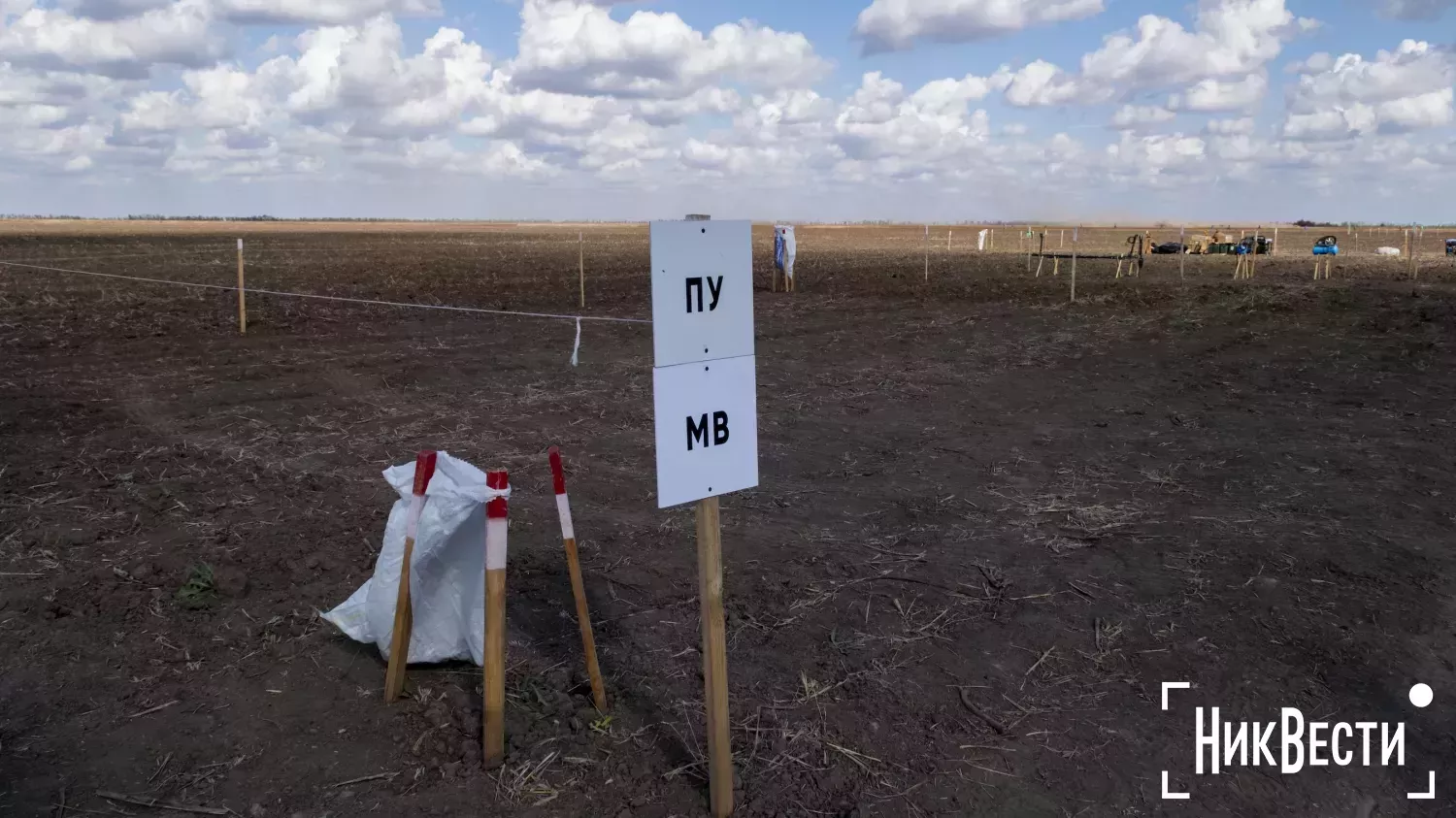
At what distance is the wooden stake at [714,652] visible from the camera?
10.7 ft

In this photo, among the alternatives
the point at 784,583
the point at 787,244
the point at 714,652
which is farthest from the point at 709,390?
the point at 787,244

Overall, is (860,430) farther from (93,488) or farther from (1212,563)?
(93,488)

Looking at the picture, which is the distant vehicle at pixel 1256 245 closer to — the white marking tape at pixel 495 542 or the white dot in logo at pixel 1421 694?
the white dot in logo at pixel 1421 694

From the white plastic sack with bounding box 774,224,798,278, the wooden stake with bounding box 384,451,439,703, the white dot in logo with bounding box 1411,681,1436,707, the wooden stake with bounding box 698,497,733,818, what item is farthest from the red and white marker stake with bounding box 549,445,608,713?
the white plastic sack with bounding box 774,224,798,278

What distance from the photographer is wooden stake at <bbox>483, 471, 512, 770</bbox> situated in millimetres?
3516

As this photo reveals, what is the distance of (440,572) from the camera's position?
160 inches

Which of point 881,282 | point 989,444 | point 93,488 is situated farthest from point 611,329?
point 881,282

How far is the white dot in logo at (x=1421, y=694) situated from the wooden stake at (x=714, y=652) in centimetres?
281

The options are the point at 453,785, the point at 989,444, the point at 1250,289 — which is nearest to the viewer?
the point at 453,785

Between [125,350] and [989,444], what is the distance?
34.3ft

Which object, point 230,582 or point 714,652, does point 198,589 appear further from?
point 714,652

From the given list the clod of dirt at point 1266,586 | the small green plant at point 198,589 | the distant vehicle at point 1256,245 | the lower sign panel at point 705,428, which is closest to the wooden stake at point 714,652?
the lower sign panel at point 705,428

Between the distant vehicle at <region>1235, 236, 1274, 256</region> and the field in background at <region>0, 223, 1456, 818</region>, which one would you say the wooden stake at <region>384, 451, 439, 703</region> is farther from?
the distant vehicle at <region>1235, 236, 1274, 256</region>

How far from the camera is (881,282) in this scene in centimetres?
2555
